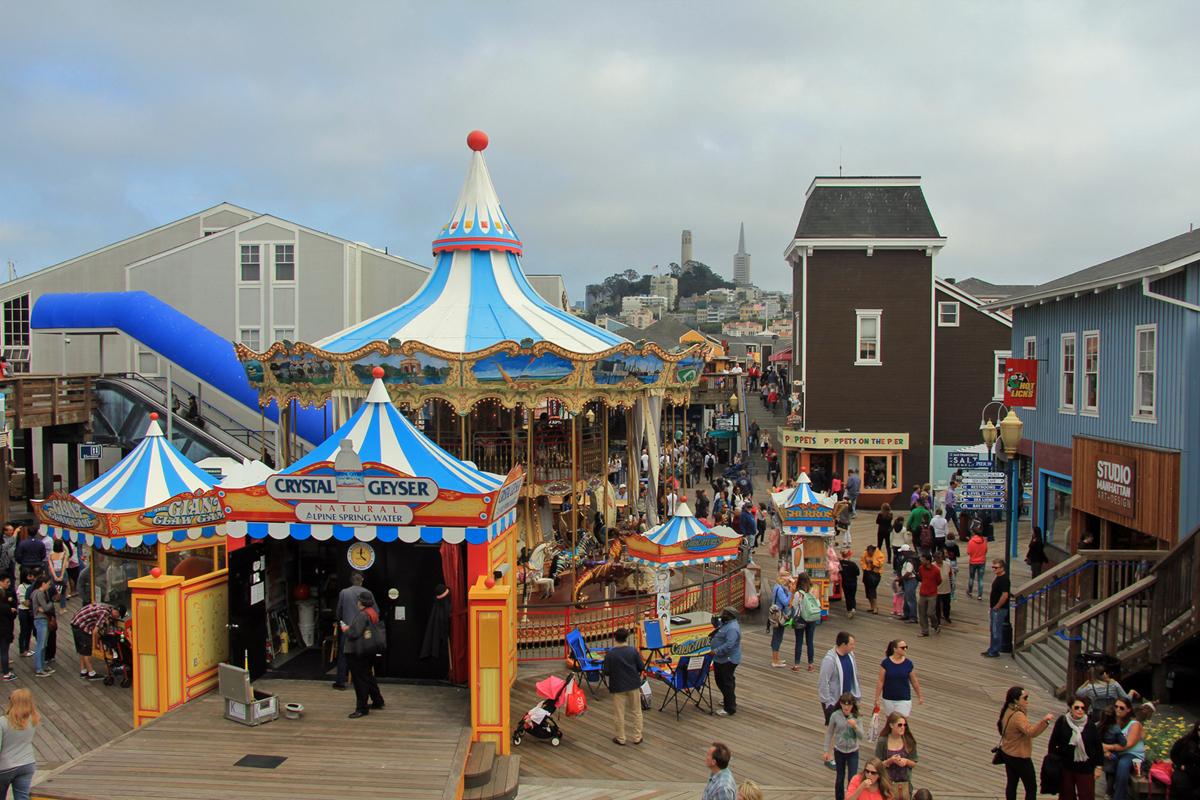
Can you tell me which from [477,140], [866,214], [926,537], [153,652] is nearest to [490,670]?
[153,652]

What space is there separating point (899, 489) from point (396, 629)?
2056cm

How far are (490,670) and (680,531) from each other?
4.74 m

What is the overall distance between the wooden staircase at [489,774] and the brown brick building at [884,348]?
2029 centimetres

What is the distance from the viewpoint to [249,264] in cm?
2697

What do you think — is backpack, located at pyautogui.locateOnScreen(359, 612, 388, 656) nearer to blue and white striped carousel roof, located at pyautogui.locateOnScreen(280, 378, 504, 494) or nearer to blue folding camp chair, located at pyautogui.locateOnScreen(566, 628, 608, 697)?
blue and white striped carousel roof, located at pyautogui.locateOnScreen(280, 378, 504, 494)

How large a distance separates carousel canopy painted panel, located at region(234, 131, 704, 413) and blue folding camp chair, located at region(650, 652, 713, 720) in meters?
5.95

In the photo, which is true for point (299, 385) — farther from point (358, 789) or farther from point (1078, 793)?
point (1078, 793)

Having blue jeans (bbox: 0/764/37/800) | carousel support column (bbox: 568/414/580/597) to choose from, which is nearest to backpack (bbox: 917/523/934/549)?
carousel support column (bbox: 568/414/580/597)

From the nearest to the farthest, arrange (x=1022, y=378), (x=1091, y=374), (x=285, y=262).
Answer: (x=1091, y=374), (x=1022, y=378), (x=285, y=262)

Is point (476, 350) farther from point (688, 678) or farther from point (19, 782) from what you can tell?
point (19, 782)

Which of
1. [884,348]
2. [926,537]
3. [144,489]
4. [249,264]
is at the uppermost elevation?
[249,264]

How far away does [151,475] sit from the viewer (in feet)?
42.1

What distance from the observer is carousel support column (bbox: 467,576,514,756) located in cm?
883

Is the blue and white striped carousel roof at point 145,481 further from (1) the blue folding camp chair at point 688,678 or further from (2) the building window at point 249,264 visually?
(2) the building window at point 249,264
